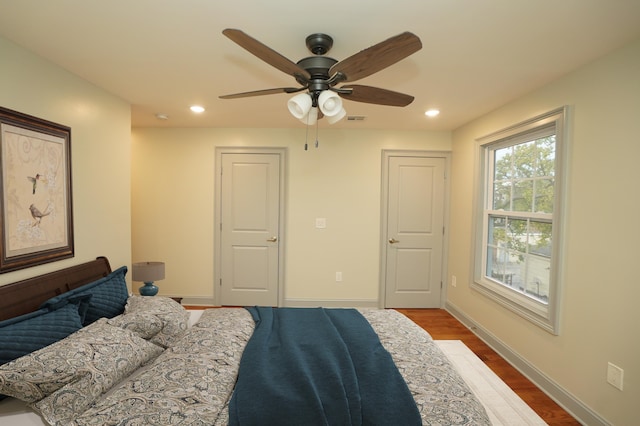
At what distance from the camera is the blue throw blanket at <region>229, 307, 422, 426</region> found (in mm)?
1187

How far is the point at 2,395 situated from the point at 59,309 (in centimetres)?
49

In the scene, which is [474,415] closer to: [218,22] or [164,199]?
[218,22]

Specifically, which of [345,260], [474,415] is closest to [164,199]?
[345,260]

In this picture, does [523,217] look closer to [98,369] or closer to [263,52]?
[263,52]

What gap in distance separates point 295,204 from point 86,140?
230cm

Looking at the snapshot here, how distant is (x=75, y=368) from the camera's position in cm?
134

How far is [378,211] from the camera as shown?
414cm

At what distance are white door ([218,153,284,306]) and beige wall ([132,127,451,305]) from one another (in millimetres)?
156

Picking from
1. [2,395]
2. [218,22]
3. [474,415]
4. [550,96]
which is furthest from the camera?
[550,96]

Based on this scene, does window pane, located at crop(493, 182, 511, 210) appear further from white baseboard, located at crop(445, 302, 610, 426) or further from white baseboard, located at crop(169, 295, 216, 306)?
white baseboard, located at crop(169, 295, 216, 306)

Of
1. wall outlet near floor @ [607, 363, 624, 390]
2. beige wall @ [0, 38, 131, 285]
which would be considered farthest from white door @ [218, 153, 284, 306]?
wall outlet near floor @ [607, 363, 624, 390]

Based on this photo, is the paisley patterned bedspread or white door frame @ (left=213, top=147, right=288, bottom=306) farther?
white door frame @ (left=213, top=147, right=288, bottom=306)

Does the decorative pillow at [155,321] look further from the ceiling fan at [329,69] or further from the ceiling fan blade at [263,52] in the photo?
the ceiling fan blade at [263,52]

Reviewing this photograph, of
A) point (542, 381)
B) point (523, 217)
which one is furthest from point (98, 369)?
point (523, 217)
